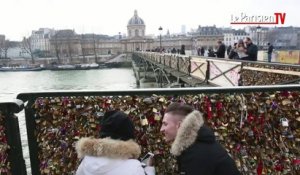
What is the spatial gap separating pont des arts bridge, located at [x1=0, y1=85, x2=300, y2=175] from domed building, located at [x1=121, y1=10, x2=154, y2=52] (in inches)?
5475

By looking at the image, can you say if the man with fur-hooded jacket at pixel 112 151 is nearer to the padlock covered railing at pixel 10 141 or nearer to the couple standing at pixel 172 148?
the couple standing at pixel 172 148

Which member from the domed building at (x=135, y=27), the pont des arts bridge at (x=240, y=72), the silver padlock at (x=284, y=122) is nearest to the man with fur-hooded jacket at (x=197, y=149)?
the silver padlock at (x=284, y=122)

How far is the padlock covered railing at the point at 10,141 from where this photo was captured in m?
3.33

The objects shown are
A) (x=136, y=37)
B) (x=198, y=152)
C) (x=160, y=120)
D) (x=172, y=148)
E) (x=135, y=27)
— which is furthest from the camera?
(x=135, y=27)

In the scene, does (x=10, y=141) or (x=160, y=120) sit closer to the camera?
(x=10, y=141)

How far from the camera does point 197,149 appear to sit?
8.43 feet

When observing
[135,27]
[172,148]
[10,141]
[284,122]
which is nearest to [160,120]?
[172,148]

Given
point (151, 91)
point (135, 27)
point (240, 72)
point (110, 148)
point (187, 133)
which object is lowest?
point (240, 72)

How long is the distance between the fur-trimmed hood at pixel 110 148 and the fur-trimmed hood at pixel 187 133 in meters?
0.34

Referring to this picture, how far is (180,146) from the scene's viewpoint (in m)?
2.64

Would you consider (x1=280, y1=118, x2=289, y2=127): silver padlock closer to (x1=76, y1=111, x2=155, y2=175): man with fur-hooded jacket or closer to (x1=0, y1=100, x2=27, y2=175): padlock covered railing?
(x1=76, y1=111, x2=155, y2=175): man with fur-hooded jacket

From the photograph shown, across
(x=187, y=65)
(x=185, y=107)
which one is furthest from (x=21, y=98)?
(x=187, y=65)

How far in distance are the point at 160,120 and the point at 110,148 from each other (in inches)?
37.9

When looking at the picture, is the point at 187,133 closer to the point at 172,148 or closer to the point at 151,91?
the point at 172,148
